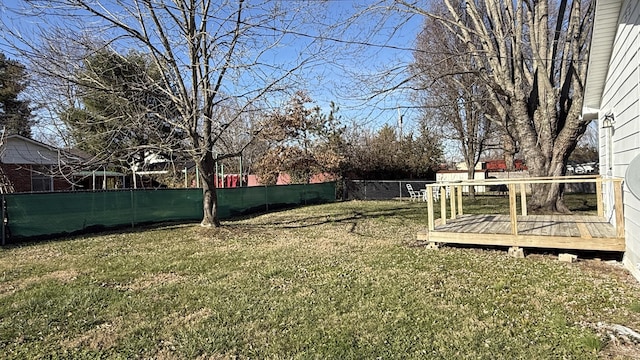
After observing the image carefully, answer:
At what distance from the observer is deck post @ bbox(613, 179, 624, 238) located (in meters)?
5.43

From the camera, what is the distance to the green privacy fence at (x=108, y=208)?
880 cm

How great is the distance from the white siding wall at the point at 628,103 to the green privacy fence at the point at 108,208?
10683 mm

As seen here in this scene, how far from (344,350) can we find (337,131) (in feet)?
68.8

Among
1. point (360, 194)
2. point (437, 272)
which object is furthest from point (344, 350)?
point (360, 194)

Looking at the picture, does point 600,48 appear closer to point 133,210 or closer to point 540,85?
point 540,85

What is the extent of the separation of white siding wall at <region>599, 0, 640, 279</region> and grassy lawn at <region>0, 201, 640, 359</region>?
619 millimetres

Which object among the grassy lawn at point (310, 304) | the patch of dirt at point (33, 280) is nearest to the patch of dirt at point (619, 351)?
the grassy lawn at point (310, 304)

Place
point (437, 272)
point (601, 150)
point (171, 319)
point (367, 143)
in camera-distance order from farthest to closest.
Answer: point (367, 143) → point (601, 150) → point (437, 272) → point (171, 319)

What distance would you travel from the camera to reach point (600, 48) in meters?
5.82

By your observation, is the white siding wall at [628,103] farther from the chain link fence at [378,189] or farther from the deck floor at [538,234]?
the chain link fence at [378,189]

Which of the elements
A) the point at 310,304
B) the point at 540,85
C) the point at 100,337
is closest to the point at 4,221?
the point at 100,337

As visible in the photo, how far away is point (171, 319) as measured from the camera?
3785 mm

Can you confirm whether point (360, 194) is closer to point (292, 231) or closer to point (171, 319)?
point (292, 231)

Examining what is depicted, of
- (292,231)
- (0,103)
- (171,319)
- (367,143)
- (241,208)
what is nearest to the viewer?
(171,319)
